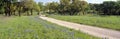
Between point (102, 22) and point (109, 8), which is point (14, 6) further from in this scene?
point (102, 22)

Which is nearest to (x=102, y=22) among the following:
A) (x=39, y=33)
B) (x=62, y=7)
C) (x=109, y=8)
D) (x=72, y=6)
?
(x=39, y=33)

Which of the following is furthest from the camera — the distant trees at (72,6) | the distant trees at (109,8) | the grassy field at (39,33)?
the distant trees at (109,8)

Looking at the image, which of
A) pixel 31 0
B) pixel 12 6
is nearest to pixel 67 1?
pixel 31 0

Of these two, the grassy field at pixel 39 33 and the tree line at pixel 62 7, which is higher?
the grassy field at pixel 39 33

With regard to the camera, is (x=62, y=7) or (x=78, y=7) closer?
(x=78, y=7)

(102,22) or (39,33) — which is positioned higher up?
(39,33)

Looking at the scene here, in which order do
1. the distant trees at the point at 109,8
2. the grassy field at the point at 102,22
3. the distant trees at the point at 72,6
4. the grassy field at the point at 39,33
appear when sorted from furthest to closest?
1. the distant trees at the point at 109,8
2. the distant trees at the point at 72,6
3. the grassy field at the point at 102,22
4. the grassy field at the point at 39,33

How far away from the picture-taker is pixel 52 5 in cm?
14050

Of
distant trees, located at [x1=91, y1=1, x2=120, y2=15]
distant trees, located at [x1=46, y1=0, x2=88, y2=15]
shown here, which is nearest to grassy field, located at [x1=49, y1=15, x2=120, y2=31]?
distant trees, located at [x1=46, y1=0, x2=88, y2=15]

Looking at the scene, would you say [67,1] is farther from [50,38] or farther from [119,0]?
[50,38]

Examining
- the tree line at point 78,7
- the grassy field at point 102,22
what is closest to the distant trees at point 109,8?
the tree line at point 78,7

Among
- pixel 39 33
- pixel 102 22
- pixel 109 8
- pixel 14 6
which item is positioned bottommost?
pixel 109 8

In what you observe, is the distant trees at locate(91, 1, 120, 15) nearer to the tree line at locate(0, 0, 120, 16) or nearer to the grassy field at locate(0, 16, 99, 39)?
the tree line at locate(0, 0, 120, 16)

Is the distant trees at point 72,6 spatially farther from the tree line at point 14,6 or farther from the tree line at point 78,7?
the tree line at point 14,6
